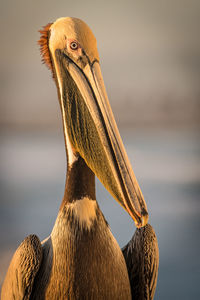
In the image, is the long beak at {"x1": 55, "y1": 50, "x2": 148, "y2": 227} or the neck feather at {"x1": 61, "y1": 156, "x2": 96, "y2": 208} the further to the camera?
the neck feather at {"x1": 61, "y1": 156, "x2": 96, "y2": 208}

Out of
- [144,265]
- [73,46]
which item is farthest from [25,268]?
[73,46]

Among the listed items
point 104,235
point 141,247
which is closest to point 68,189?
point 104,235

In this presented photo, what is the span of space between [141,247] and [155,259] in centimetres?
8

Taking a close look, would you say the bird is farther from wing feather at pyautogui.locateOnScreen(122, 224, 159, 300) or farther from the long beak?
wing feather at pyautogui.locateOnScreen(122, 224, 159, 300)

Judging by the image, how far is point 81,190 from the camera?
5.72 feet

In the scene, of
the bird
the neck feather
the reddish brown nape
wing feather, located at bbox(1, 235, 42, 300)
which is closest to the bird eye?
the bird

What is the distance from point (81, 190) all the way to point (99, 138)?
0.23 metres

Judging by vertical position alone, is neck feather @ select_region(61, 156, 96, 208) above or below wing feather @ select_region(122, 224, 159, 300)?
above

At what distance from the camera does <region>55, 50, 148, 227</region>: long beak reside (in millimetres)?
1622

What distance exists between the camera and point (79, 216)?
1733 mm

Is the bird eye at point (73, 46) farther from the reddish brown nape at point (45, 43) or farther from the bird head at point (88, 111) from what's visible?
the reddish brown nape at point (45, 43)

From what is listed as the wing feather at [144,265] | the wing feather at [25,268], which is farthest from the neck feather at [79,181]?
the wing feather at [144,265]

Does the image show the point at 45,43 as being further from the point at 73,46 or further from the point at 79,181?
the point at 79,181

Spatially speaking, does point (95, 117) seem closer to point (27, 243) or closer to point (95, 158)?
point (95, 158)
